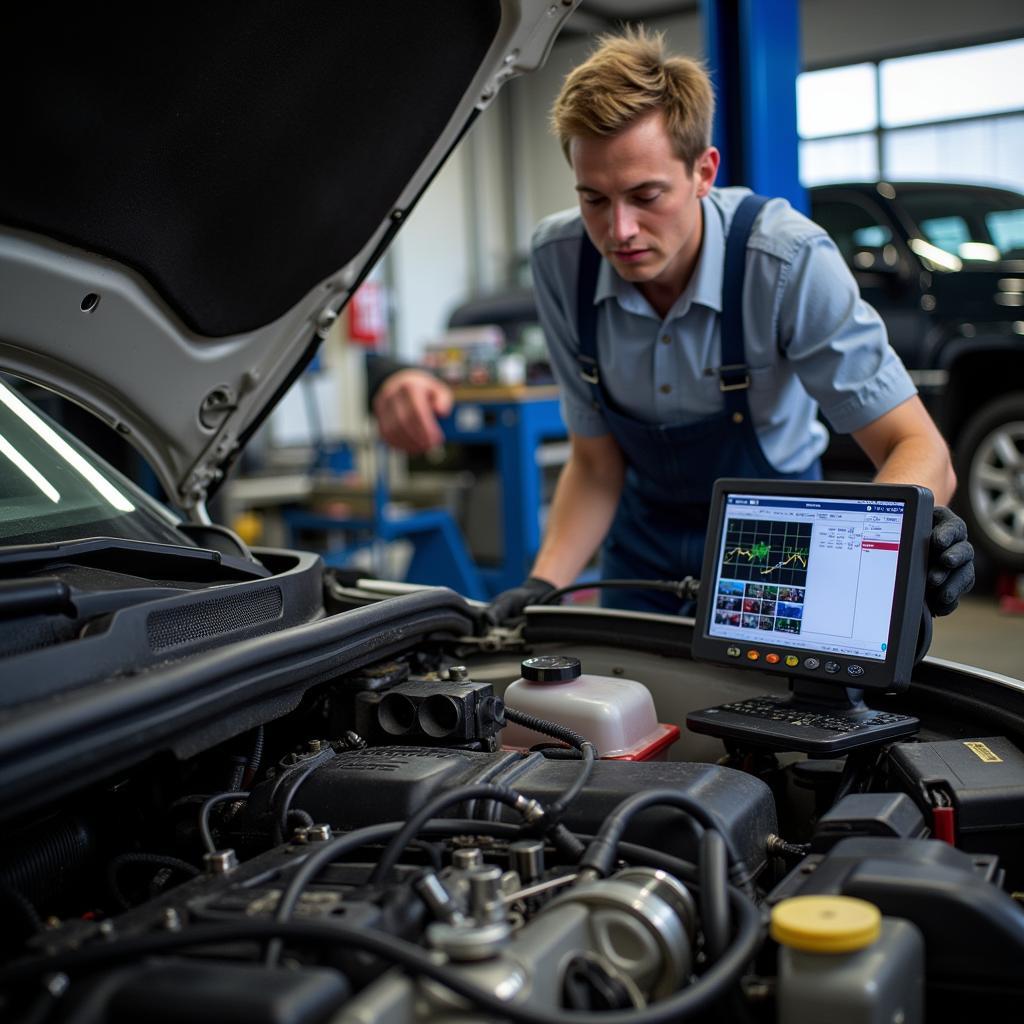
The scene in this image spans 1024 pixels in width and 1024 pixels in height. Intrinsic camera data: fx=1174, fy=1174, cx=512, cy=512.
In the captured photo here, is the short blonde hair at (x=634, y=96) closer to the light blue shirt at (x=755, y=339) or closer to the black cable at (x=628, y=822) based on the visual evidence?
the light blue shirt at (x=755, y=339)

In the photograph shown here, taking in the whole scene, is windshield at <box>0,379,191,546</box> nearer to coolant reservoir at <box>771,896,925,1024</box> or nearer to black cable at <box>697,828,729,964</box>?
black cable at <box>697,828,729,964</box>

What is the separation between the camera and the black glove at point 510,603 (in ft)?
5.79

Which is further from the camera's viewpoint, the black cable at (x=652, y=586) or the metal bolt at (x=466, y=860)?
the black cable at (x=652, y=586)

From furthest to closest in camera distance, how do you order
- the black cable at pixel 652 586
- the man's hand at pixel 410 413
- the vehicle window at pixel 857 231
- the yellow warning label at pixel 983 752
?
1. the vehicle window at pixel 857 231
2. the man's hand at pixel 410 413
3. the black cable at pixel 652 586
4. the yellow warning label at pixel 983 752

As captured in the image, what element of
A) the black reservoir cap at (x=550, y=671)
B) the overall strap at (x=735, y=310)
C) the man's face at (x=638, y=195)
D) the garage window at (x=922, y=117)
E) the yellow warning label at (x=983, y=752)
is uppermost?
the garage window at (x=922, y=117)

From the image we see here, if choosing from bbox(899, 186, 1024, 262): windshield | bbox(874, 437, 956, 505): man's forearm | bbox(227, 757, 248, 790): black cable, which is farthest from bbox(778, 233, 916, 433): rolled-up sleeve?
bbox(899, 186, 1024, 262): windshield

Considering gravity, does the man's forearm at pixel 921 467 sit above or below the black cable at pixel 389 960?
above

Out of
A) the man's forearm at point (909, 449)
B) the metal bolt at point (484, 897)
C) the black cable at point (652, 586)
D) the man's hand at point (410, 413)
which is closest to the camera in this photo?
the metal bolt at point (484, 897)

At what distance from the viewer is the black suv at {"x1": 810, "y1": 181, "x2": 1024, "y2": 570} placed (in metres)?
5.01

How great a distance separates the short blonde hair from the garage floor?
262 centimetres

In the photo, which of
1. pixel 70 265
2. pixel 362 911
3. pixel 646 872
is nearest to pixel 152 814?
pixel 362 911

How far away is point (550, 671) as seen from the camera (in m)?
1.43

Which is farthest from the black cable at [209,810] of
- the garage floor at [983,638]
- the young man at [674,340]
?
the garage floor at [983,638]

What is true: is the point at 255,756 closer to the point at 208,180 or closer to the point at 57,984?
the point at 57,984
